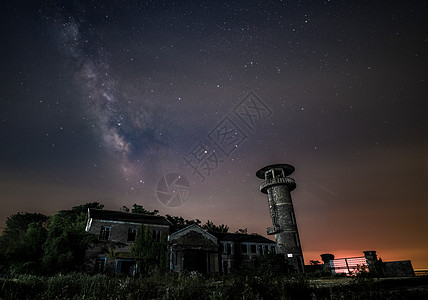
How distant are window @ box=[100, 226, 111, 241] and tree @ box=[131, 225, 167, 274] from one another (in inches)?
135

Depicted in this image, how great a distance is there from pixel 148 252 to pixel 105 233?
5981mm

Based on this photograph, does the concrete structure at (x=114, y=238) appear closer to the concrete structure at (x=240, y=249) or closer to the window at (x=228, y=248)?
the concrete structure at (x=240, y=249)

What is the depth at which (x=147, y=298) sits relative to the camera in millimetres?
8633

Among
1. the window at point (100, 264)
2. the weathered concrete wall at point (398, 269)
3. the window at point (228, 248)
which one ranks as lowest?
the weathered concrete wall at point (398, 269)

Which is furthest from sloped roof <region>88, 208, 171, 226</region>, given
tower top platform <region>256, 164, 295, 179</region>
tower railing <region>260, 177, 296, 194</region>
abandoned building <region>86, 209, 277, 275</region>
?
tower top platform <region>256, 164, 295, 179</region>

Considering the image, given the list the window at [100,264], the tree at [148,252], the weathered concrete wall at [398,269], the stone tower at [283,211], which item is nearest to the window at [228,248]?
the stone tower at [283,211]

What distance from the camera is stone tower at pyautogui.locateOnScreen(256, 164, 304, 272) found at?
3006 centimetres

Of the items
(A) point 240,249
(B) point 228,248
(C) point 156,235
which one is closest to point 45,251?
(C) point 156,235

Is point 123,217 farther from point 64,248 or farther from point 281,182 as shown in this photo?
point 281,182

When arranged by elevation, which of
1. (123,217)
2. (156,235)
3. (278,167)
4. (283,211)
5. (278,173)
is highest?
(278,167)

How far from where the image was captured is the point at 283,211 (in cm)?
3234

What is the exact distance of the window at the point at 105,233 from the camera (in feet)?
88.1

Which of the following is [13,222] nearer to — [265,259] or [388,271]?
[265,259]

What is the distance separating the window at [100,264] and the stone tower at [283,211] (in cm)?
2265
